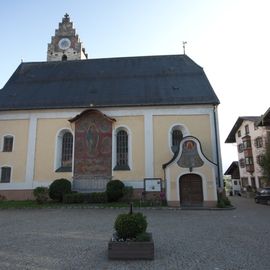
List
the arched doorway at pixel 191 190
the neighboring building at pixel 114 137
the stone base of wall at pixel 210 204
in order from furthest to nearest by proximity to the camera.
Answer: the neighboring building at pixel 114 137
the arched doorway at pixel 191 190
the stone base of wall at pixel 210 204

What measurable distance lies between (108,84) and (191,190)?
13150mm

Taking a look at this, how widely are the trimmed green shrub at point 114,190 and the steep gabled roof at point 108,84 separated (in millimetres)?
6928

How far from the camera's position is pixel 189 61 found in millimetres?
28141

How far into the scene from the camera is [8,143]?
77.5ft

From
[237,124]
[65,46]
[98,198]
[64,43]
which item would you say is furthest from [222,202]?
[237,124]

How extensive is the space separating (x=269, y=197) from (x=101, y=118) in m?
17.6

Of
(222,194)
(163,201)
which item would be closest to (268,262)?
(163,201)

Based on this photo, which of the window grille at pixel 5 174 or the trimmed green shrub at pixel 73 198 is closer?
the trimmed green shrub at pixel 73 198

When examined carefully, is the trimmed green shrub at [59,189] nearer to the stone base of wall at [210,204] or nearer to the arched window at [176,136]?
the arched window at [176,136]

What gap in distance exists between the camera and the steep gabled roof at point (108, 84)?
2348 cm

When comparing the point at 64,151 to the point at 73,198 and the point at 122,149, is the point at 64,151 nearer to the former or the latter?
the point at 73,198

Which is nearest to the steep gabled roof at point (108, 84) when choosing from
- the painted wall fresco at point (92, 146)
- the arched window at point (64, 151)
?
the painted wall fresco at point (92, 146)

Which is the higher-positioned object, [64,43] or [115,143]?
[64,43]

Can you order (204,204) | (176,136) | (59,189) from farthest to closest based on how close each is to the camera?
1. (176,136)
2. (59,189)
3. (204,204)
